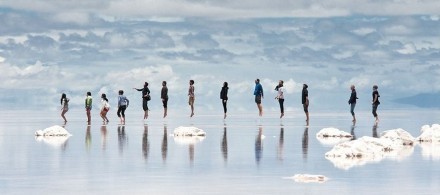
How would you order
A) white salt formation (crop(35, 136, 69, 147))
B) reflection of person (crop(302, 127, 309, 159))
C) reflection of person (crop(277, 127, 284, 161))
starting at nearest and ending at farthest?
reflection of person (crop(277, 127, 284, 161)), reflection of person (crop(302, 127, 309, 159)), white salt formation (crop(35, 136, 69, 147))

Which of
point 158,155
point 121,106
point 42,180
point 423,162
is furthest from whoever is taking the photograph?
point 121,106

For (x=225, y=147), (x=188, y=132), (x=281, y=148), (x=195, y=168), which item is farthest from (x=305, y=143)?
(x=195, y=168)

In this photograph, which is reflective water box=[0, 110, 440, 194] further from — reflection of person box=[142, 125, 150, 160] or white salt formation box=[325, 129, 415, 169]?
white salt formation box=[325, 129, 415, 169]

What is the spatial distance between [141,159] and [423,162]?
23.5 ft

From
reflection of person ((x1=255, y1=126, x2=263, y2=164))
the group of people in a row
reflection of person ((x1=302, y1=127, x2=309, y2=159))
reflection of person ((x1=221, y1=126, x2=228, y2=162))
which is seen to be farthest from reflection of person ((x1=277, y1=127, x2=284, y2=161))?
the group of people in a row

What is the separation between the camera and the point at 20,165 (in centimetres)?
2423

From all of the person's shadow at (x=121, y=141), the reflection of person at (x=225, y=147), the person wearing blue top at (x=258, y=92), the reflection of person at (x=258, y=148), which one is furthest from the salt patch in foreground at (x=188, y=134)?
the person wearing blue top at (x=258, y=92)

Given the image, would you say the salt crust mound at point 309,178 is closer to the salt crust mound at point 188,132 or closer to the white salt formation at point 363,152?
the white salt formation at point 363,152

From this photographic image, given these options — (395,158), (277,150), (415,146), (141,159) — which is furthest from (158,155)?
(415,146)

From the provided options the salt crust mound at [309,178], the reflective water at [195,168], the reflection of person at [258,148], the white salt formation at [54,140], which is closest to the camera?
the reflective water at [195,168]

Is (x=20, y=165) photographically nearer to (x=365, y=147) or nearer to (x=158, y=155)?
(x=158, y=155)

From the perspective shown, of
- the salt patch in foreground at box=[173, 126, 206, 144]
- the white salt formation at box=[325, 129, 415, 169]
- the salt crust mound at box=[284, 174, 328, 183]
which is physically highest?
the salt patch in foreground at box=[173, 126, 206, 144]

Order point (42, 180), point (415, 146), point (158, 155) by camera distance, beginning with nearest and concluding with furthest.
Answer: point (42, 180) → point (158, 155) → point (415, 146)

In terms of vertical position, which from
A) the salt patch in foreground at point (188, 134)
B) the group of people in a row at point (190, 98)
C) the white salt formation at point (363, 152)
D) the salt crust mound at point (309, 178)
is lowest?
the salt crust mound at point (309, 178)
